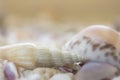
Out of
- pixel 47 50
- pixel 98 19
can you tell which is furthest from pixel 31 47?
pixel 98 19

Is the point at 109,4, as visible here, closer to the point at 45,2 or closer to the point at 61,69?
the point at 45,2

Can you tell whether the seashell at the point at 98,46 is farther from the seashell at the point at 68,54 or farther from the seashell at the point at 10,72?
the seashell at the point at 10,72

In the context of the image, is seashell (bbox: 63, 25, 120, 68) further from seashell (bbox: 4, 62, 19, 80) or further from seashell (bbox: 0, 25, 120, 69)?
seashell (bbox: 4, 62, 19, 80)

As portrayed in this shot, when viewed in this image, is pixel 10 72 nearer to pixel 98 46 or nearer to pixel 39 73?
pixel 39 73

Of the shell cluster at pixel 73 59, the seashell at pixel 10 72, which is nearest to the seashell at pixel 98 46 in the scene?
the shell cluster at pixel 73 59

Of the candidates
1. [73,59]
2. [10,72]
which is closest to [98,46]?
[73,59]
